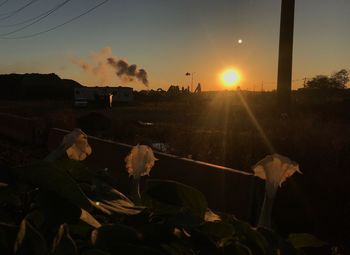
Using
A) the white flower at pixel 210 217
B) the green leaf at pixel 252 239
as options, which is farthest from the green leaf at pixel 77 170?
the green leaf at pixel 252 239

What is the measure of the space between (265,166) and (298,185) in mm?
6152

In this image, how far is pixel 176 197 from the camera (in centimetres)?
146

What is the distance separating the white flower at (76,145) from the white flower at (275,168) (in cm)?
53

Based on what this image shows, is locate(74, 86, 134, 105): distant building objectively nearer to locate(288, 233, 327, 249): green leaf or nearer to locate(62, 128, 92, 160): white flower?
locate(62, 128, 92, 160): white flower

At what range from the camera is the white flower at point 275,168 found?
5.01 feet

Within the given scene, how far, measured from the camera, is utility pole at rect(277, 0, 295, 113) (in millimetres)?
22125

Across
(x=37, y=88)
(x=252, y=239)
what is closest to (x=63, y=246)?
(x=252, y=239)

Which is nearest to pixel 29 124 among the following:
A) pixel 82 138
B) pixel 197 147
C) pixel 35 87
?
pixel 197 147

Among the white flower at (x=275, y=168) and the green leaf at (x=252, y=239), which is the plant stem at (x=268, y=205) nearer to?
the white flower at (x=275, y=168)

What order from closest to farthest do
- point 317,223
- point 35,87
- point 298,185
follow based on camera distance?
1. point 317,223
2. point 298,185
3. point 35,87

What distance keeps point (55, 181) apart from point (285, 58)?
21556 millimetres

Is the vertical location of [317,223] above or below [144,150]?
below

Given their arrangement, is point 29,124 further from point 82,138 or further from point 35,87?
point 35,87

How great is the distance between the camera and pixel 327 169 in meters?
8.14
